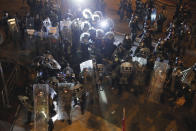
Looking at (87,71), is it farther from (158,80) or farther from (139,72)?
(158,80)

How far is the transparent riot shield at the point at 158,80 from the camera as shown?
834cm

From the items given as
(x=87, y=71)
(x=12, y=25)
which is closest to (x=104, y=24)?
(x=87, y=71)

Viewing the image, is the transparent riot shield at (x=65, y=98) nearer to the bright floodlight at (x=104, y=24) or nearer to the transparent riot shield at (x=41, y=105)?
the transparent riot shield at (x=41, y=105)

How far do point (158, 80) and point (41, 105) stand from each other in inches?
162

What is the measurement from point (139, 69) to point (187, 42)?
406 centimetres

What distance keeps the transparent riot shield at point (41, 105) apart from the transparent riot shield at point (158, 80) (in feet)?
12.5

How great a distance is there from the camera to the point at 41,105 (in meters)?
7.09

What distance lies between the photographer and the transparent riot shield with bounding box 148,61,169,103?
8.34 m

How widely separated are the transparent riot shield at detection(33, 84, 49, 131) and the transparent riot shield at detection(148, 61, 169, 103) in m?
3.81

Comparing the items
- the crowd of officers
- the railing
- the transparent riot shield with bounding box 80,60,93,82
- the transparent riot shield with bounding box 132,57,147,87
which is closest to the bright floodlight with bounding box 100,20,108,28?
the crowd of officers

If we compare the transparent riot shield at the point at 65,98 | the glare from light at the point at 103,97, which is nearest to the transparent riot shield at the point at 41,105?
the transparent riot shield at the point at 65,98

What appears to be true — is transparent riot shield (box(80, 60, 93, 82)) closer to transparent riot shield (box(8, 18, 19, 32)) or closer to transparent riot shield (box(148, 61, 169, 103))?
transparent riot shield (box(148, 61, 169, 103))

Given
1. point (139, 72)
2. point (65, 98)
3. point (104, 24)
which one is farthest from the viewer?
point (104, 24)

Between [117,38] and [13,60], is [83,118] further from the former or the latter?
[117,38]
